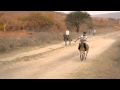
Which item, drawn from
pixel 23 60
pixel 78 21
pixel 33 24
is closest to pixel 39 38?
pixel 23 60

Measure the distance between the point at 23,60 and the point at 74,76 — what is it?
556cm

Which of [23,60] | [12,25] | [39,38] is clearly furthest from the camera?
[12,25]

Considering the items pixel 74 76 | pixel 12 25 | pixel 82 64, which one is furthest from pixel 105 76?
pixel 12 25

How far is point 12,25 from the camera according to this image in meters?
54.8

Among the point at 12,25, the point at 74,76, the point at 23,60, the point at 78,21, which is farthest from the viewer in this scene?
the point at 78,21
